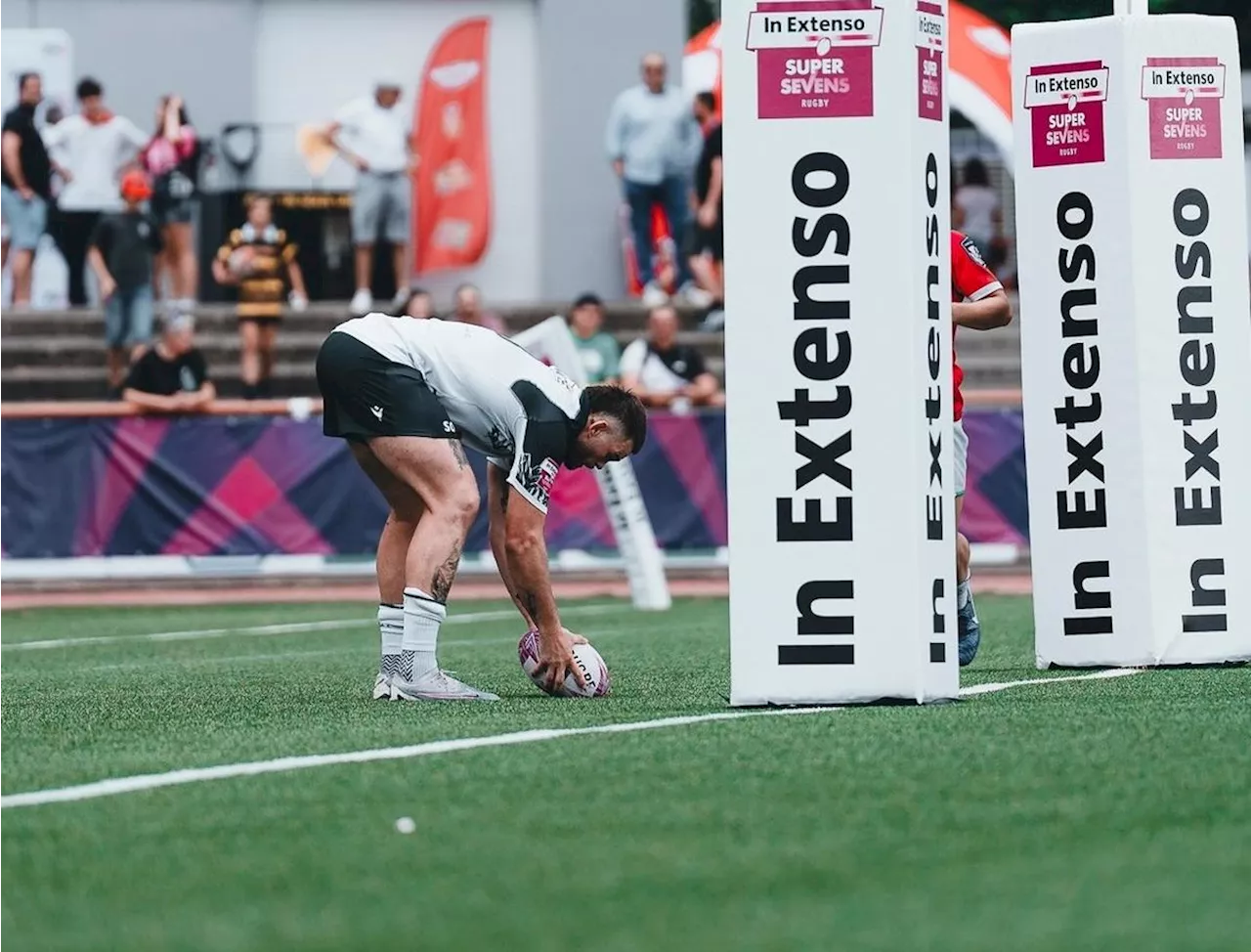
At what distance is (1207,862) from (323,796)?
7.06 feet

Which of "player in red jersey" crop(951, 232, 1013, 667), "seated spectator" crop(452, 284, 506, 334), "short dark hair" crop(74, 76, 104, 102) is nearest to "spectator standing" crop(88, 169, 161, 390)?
"short dark hair" crop(74, 76, 104, 102)

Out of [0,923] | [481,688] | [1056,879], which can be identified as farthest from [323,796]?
[481,688]

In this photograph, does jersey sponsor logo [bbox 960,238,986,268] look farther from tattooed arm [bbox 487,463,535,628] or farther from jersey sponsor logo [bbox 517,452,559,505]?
jersey sponsor logo [bbox 517,452,559,505]

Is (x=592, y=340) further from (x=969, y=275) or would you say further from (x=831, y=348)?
(x=831, y=348)

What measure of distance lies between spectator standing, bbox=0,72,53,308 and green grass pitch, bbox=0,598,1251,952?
14.8m

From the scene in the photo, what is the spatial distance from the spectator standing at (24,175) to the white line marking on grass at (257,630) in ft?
28.0

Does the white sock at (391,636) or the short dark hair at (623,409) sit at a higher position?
the short dark hair at (623,409)

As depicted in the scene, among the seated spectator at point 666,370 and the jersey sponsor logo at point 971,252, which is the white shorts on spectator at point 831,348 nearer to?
the jersey sponsor logo at point 971,252

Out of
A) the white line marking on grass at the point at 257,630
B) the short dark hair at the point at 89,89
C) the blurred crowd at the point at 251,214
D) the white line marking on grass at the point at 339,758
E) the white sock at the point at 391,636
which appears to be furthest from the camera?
the short dark hair at the point at 89,89

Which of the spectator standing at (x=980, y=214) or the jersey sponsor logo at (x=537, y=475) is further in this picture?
the spectator standing at (x=980, y=214)

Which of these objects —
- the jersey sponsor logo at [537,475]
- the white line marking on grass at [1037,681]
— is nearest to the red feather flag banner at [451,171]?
the white line marking on grass at [1037,681]

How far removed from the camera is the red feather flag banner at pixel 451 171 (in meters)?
27.0

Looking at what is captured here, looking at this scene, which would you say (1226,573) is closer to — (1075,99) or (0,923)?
(1075,99)

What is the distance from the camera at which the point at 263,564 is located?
752 inches
